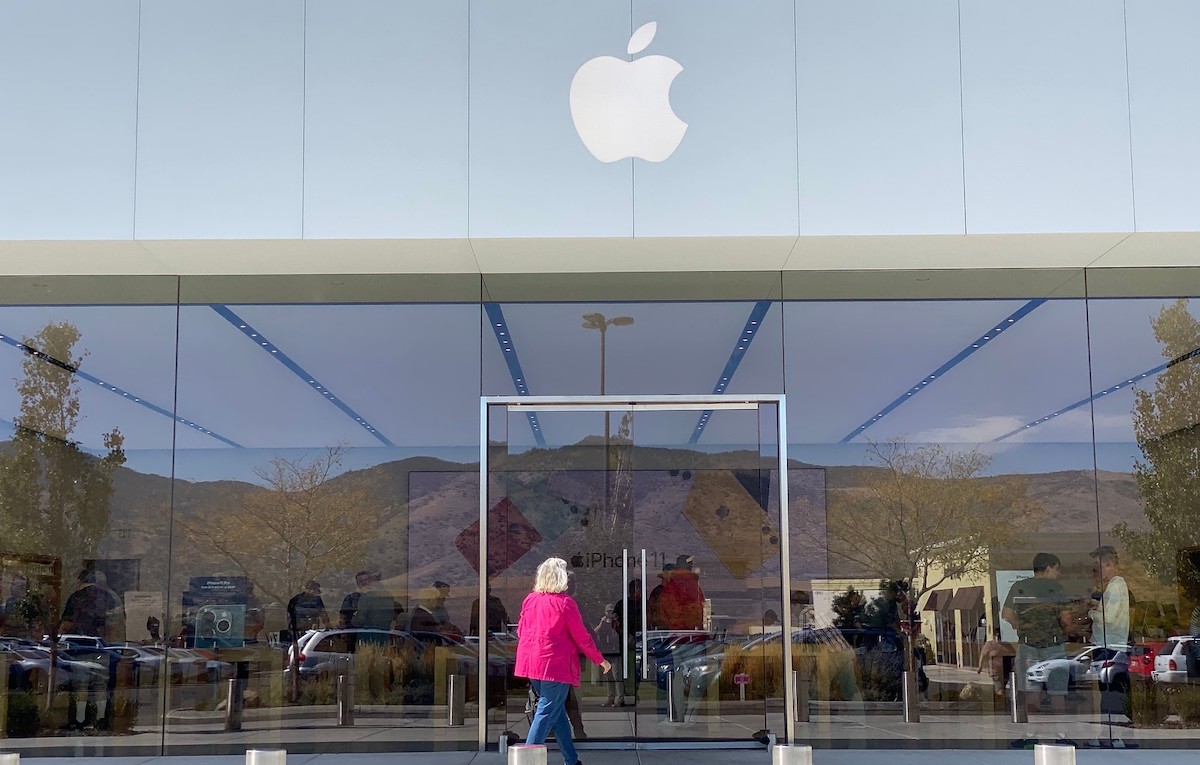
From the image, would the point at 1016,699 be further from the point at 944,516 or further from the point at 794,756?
the point at 794,756

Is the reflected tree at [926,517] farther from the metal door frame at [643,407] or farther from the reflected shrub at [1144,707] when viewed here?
the reflected shrub at [1144,707]

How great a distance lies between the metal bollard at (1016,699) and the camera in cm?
1174

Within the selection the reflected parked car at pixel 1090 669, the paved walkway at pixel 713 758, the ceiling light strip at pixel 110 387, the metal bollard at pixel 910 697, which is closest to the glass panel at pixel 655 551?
the paved walkway at pixel 713 758

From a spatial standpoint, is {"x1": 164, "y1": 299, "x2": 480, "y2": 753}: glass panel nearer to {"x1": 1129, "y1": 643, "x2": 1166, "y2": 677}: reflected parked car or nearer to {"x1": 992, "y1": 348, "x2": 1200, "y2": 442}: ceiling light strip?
{"x1": 992, "y1": 348, "x2": 1200, "y2": 442}: ceiling light strip

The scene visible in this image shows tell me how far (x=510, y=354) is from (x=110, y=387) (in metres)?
3.95

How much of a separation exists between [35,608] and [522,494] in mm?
4743

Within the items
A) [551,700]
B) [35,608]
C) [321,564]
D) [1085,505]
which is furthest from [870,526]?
[35,608]

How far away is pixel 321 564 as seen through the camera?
11.9 m

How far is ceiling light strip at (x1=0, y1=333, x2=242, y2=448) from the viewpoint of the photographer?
40.3 feet

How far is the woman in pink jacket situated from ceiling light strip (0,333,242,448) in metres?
3.80

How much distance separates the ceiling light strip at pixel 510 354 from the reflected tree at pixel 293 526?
1.66m

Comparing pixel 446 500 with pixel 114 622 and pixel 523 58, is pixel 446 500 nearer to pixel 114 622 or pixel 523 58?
pixel 114 622

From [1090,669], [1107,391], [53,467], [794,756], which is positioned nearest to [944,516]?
[1090,669]

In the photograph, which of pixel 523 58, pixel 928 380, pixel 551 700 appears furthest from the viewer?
pixel 928 380
